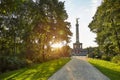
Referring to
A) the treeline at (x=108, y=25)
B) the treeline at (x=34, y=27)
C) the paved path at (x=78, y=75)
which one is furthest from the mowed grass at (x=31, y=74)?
the treeline at (x=34, y=27)

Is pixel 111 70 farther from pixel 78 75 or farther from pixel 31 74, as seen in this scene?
pixel 31 74

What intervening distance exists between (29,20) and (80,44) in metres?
45.4

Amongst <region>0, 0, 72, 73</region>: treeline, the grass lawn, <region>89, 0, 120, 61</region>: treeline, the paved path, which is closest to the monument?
<region>89, 0, 120, 61</region>: treeline

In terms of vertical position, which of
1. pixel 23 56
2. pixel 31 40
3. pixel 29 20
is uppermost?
pixel 29 20

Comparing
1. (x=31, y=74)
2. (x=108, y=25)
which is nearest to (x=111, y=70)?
(x=31, y=74)

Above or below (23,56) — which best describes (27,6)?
above

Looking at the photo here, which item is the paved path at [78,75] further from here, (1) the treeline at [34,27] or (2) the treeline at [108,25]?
(1) the treeline at [34,27]

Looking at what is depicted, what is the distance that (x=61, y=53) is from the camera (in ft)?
228

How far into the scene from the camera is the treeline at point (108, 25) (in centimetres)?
3422

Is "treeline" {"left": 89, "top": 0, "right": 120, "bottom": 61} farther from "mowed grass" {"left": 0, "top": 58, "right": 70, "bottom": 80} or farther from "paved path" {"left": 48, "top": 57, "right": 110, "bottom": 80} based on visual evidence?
"mowed grass" {"left": 0, "top": 58, "right": 70, "bottom": 80}

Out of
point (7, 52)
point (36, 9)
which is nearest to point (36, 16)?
point (36, 9)

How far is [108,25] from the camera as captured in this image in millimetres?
41406

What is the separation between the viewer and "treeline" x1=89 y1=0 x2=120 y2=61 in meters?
34.2

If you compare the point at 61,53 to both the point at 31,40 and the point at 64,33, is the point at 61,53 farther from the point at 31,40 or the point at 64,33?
the point at 31,40
